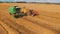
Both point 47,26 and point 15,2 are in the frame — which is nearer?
point 47,26

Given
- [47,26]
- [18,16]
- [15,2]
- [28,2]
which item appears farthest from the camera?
[15,2]

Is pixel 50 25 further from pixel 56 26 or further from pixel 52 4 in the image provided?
pixel 52 4

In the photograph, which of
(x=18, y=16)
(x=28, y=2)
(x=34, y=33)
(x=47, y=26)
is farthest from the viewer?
(x=28, y=2)

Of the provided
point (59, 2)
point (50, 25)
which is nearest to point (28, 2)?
point (59, 2)

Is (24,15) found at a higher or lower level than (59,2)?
lower

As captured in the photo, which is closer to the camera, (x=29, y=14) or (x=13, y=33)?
(x=13, y=33)

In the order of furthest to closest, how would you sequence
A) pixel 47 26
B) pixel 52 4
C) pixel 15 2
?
pixel 15 2
pixel 52 4
pixel 47 26

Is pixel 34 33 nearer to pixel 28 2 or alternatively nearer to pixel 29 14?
pixel 29 14

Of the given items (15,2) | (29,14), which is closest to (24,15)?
(29,14)

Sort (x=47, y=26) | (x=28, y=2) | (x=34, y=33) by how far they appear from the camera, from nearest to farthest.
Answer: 1. (x=34, y=33)
2. (x=47, y=26)
3. (x=28, y=2)
